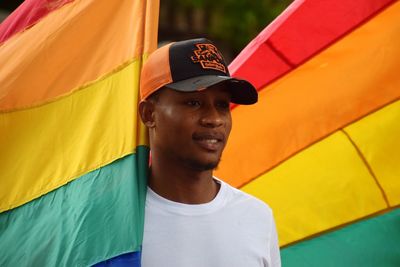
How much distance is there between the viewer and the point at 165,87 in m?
3.18

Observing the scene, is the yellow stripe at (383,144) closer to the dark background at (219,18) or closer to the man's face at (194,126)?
the man's face at (194,126)

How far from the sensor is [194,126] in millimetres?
3088

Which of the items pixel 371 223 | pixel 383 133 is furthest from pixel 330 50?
pixel 371 223

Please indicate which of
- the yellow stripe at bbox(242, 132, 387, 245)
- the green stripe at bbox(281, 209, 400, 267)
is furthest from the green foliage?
the green stripe at bbox(281, 209, 400, 267)

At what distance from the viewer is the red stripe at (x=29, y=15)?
155 inches

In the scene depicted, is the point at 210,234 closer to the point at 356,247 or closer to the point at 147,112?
the point at 147,112

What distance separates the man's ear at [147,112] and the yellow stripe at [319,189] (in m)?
1.22

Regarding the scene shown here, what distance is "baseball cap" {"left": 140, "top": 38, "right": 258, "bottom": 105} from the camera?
312 cm

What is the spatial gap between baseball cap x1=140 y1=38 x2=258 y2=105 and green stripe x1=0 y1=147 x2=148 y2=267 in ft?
1.07

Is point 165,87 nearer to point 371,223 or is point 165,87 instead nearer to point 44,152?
point 44,152

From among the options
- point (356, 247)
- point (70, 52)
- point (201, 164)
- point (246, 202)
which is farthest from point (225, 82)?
point (356, 247)

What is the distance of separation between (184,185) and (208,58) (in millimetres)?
504

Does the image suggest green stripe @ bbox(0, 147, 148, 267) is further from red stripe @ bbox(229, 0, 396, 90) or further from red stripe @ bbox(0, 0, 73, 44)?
red stripe @ bbox(229, 0, 396, 90)

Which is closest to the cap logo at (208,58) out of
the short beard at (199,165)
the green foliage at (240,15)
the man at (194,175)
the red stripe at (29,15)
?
the man at (194,175)
